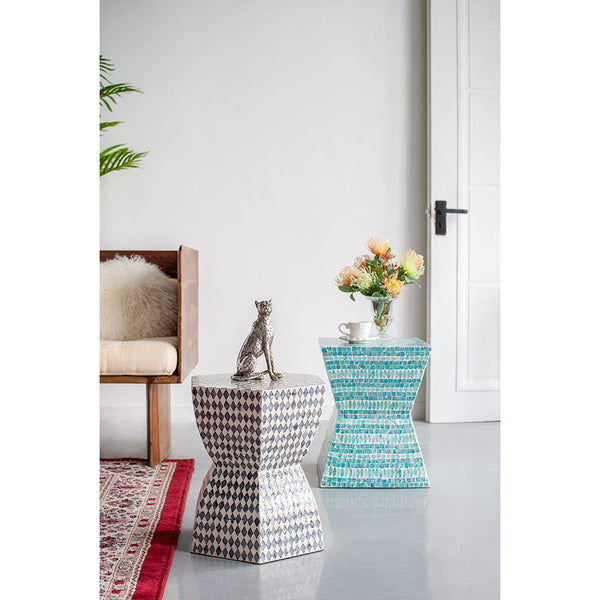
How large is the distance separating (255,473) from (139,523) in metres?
0.49

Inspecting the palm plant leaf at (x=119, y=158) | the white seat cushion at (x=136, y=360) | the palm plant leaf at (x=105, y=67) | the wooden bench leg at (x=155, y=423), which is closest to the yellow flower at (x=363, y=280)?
the white seat cushion at (x=136, y=360)

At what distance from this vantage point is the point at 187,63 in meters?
3.46

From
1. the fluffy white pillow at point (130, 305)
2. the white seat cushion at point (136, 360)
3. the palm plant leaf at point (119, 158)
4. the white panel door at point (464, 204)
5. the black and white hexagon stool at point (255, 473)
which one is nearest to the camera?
the black and white hexagon stool at point (255, 473)

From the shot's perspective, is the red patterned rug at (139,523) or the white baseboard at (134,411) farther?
the white baseboard at (134,411)

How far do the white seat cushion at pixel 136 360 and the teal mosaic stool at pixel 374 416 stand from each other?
68 centimetres

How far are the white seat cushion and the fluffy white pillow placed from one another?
378 millimetres

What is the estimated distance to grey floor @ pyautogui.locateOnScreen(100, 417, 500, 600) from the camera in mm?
1492

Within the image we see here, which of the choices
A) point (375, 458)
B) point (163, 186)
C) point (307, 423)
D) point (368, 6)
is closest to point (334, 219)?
point (163, 186)

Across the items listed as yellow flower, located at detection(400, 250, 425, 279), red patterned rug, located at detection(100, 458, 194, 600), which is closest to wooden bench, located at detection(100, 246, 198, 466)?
red patterned rug, located at detection(100, 458, 194, 600)

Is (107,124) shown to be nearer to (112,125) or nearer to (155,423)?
(112,125)

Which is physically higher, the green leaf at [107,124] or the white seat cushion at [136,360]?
the green leaf at [107,124]

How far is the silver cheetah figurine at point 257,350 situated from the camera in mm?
1775

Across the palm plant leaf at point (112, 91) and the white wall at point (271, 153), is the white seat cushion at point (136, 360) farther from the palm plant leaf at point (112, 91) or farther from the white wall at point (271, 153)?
the palm plant leaf at point (112, 91)
